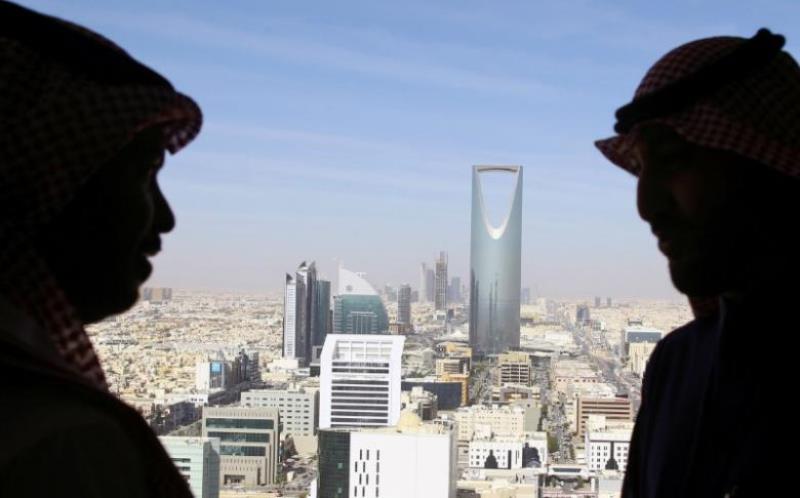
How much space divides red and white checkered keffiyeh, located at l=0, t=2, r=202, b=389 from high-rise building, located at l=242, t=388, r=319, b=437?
25.7 ft

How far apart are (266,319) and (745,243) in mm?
11308

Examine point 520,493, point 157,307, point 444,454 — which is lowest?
point 520,493

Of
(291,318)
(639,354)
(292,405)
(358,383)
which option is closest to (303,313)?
(291,318)

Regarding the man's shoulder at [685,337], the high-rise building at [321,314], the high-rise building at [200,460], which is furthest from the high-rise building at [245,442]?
the high-rise building at [321,314]

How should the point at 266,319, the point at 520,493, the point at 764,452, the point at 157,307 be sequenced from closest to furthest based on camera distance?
the point at 764,452, the point at 157,307, the point at 520,493, the point at 266,319

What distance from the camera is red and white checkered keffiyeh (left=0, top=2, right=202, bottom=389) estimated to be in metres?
0.39

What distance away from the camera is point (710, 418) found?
0.55 meters

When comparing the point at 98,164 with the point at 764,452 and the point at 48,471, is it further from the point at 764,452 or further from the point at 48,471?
the point at 764,452

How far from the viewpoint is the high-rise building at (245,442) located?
5.98 meters

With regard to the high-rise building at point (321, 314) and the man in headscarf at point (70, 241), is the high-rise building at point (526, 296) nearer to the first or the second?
the high-rise building at point (321, 314)

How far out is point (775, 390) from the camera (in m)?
0.52

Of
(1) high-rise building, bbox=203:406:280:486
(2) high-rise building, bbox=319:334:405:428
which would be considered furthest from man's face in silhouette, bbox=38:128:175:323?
(2) high-rise building, bbox=319:334:405:428

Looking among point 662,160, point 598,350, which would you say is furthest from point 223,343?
point 662,160

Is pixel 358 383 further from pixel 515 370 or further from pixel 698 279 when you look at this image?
pixel 698 279
